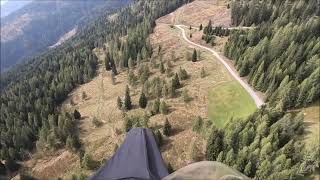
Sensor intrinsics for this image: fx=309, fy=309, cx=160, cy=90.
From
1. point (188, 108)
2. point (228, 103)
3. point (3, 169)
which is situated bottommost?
point (3, 169)

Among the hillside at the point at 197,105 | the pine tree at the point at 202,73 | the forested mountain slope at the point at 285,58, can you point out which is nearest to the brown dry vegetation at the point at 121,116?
the hillside at the point at 197,105

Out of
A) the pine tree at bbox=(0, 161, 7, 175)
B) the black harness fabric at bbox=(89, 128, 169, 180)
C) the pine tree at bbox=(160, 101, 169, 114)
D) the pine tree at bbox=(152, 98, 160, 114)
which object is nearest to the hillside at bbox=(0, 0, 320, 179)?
the pine tree at bbox=(160, 101, 169, 114)

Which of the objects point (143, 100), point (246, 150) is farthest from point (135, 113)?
point (246, 150)

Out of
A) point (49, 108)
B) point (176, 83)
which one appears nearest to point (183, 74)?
point (176, 83)

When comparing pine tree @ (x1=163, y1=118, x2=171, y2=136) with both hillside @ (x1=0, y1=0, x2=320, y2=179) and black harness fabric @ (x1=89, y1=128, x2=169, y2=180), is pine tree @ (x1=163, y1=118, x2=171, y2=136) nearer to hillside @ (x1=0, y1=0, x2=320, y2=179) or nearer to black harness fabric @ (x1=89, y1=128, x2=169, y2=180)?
hillside @ (x1=0, y1=0, x2=320, y2=179)

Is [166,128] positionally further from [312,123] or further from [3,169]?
[3,169]
